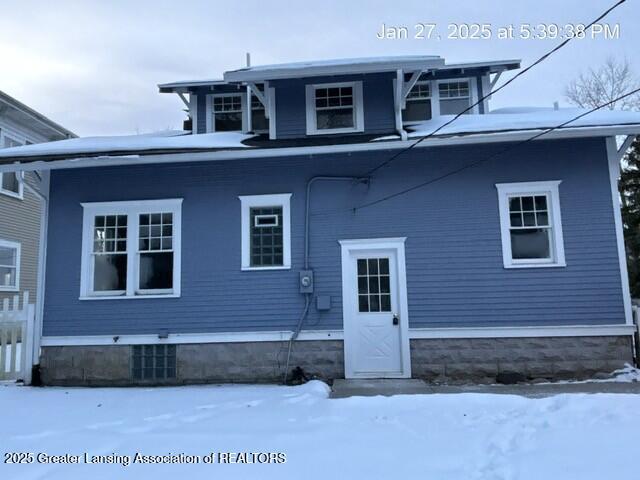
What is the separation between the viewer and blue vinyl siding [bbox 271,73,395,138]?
8242 millimetres

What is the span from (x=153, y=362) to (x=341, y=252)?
383 cm

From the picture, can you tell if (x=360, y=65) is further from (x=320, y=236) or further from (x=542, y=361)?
(x=542, y=361)

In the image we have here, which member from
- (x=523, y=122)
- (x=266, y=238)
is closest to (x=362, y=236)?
(x=266, y=238)

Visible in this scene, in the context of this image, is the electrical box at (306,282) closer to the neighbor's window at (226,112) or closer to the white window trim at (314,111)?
the white window trim at (314,111)

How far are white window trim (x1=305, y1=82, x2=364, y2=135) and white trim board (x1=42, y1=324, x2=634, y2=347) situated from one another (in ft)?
12.4

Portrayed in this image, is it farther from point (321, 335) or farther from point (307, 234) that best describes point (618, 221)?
point (321, 335)

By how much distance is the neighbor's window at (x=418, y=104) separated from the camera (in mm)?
9719

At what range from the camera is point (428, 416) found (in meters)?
5.20

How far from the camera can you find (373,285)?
7.53 metres

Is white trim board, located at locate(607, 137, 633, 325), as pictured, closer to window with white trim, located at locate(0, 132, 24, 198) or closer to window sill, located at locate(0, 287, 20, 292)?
window with white trim, located at locate(0, 132, 24, 198)

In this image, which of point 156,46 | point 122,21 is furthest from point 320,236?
point 156,46

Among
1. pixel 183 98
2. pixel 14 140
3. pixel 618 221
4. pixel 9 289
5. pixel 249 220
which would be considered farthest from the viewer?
pixel 14 140

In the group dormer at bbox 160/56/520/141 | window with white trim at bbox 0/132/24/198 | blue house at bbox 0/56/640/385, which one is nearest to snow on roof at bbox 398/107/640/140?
blue house at bbox 0/56/640/385

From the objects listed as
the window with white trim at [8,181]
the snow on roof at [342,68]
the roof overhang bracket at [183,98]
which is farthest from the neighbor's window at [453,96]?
the window with white trim at [8,181]
